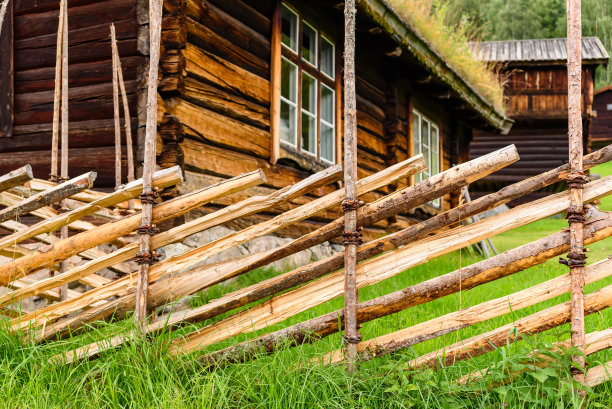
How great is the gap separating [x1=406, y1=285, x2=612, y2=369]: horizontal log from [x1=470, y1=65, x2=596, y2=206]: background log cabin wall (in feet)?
51.1

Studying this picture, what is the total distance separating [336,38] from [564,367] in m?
5.33

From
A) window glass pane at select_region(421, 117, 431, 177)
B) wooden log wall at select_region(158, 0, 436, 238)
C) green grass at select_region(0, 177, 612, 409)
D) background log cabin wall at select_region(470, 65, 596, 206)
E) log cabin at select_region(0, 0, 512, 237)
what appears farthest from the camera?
background log cabin wall at select_region(470, 65, 596, 206)

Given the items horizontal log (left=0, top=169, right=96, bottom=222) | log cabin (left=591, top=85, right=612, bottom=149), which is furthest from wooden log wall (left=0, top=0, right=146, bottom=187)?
log cabin (left=591, top=85, right=612, bottom=149)

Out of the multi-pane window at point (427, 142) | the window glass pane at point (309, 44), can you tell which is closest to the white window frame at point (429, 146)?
the multi-pane window at point (427, 142)

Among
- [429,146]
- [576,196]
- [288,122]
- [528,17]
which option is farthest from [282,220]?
[528,17]

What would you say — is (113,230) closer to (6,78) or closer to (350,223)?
(350,223)

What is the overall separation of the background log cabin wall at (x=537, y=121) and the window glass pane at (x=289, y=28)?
1249 centimetres

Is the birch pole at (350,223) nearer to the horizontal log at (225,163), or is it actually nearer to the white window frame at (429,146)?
the horizontal log at (225,163)

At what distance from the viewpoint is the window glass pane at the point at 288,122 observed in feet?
18.8

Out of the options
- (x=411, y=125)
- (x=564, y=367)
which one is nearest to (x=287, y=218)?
(x=564, y=367)

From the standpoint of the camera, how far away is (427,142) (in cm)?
995

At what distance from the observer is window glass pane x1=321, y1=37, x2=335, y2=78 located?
657cm

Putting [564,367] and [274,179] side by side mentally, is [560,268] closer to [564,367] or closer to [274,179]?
[274,179]

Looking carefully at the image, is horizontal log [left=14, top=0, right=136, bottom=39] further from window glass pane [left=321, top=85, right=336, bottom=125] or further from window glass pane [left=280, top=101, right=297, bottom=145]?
window glass pane [left=321, top=85, right=336, bottom=125]
